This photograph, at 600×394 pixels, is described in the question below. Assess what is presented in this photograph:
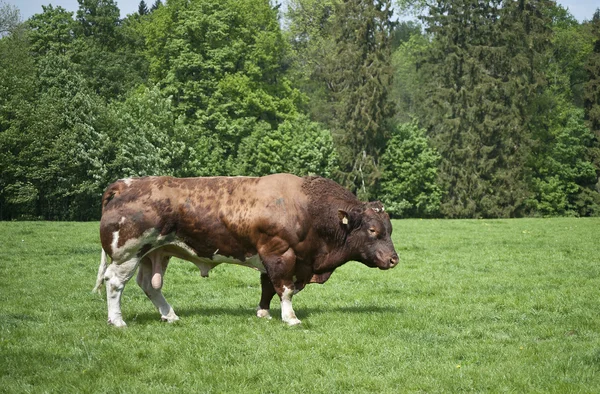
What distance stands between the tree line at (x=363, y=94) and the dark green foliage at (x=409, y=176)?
126mm

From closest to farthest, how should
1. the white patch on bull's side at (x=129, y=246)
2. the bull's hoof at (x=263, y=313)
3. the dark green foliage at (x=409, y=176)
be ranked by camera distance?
the white patch on bull's side at (x=129, y=246) < the bull's hoof at (x=263, y=313) < the dark green foliage at (x=409, y=176)

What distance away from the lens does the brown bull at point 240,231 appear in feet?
35.2

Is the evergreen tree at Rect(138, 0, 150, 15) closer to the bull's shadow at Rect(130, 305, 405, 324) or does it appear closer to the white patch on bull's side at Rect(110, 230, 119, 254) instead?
the bull's shadow at Rect(130, 305, 405, 324)

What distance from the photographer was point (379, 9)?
59.8m

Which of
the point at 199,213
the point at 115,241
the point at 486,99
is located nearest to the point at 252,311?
the point at 199,213

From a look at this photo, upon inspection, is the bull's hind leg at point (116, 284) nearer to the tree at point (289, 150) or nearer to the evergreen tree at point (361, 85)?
the tree at point (289, 150)

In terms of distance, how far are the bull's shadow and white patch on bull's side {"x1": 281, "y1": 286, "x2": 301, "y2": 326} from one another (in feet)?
1.79

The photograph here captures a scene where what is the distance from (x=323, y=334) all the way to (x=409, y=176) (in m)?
49.4

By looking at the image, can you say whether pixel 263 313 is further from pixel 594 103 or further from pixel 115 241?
pixel 594 103

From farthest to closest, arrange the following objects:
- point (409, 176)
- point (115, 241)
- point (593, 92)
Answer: point (593, 92), point (409, 176), point (115, 241)

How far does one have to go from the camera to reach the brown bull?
423 inches

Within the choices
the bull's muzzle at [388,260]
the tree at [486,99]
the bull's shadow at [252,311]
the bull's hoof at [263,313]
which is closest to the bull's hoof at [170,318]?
the bull's shadow at [252,311]

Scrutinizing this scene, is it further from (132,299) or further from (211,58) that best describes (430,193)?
(132,299)

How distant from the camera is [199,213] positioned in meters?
11.1
